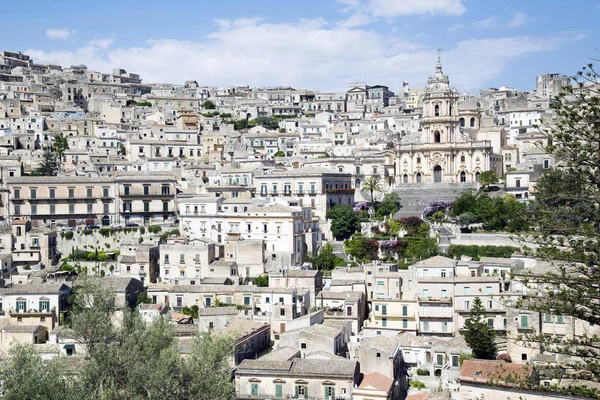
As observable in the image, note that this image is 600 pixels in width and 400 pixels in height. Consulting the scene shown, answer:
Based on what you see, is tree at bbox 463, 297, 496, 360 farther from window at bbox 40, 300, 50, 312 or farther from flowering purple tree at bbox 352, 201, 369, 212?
flowering purple tree at bbox 352, 201, 369, 212

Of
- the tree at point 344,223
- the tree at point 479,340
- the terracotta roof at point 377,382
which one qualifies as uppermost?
the tree at point 344,223

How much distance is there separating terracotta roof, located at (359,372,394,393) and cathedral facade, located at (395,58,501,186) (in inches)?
1358

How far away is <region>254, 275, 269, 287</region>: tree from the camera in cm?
4425

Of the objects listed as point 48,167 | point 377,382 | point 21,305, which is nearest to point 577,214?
point 377,382

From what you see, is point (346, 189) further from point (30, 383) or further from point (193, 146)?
point (30, 383)

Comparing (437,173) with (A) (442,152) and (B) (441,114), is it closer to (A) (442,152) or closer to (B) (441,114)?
(A) (442,152)

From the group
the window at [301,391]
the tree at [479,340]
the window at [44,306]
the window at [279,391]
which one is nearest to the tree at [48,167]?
the window at [44,306]

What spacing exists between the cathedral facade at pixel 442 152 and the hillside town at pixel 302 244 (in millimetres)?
125

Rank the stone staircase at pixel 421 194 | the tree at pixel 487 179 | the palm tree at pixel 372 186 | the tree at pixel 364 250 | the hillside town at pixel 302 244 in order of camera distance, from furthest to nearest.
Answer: the tree at pixel 487 179
the palm tree at pixel 372 186
the stone staircase at pixel 421 194
the tree at pixel 364 250
the hillside town at pixel 302 244

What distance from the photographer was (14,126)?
82.2 metres

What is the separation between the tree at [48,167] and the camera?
214ft

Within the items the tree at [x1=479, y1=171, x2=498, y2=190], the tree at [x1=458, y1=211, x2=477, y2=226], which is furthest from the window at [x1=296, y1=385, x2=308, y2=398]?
the tree at [x1=479, y1=171, x2=498, y2=190]

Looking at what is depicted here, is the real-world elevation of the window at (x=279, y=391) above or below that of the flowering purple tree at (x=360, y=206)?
below

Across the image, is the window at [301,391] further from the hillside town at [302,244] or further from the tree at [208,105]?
the tree at [208,105]
